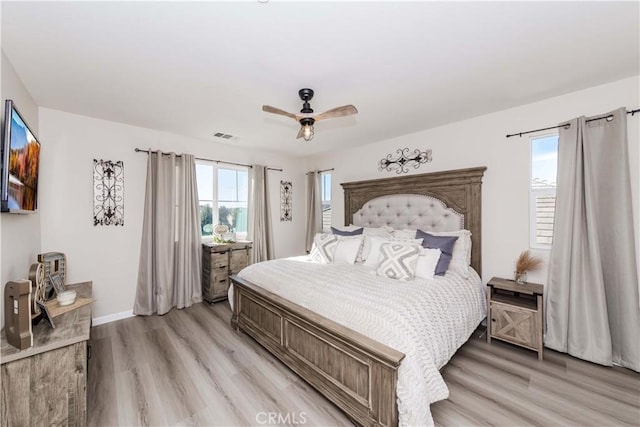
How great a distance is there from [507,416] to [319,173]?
4.18m

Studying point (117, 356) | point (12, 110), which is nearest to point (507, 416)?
point (117, 356)

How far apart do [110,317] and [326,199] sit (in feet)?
12.0

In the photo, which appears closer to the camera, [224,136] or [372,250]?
[372,250]

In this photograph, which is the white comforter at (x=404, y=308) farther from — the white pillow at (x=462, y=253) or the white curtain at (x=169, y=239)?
the white curtain at (x=169, y=239)

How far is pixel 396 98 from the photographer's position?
2.60m

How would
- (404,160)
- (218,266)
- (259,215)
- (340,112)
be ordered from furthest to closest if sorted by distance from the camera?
(259,215) < (218,266) < (404,160) < (340,112)

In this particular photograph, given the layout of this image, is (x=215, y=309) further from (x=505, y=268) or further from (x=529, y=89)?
(x=529, y=89)

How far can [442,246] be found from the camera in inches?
110

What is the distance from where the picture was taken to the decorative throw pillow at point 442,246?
2.63 meters

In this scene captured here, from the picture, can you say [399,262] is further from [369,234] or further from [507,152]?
[507,152]

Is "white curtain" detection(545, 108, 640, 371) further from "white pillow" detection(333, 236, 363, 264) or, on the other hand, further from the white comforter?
"white pillow" detection(333, 236, 363, 264)

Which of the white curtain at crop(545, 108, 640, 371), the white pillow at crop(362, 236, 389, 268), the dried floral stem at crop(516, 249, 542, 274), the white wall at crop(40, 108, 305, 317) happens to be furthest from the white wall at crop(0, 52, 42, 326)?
the white curtain at crop(545, 108, 640, 371)

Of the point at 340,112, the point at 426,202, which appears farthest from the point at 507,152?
the point at 340,112

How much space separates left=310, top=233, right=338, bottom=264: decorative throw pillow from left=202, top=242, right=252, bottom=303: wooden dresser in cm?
145
